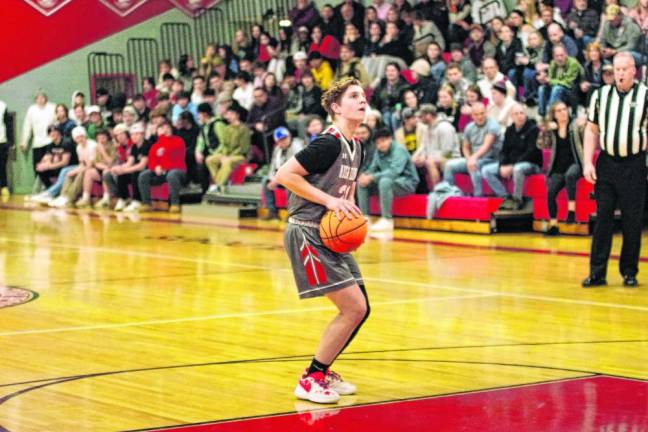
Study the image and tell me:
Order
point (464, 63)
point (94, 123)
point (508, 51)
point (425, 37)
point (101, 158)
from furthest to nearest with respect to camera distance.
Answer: point (94, 123)
point (101, 158)
point (425, 37)
point (464, 63)
point (508, 51)

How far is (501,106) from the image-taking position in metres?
16.5

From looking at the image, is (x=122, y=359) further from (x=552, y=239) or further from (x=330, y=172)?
(x=552, y=239)

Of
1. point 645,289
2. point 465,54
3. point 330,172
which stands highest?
point 465,54

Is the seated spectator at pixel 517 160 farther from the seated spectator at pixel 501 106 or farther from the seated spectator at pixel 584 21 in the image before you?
the seated spectator at pixel 584 21

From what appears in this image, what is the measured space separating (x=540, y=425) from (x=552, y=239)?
941cm

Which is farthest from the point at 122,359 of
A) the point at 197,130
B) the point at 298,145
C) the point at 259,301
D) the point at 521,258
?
the point at 197,130

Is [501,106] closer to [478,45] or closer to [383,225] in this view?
[478,45]

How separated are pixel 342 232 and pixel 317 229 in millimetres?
253

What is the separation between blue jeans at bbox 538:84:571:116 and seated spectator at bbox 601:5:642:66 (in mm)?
746

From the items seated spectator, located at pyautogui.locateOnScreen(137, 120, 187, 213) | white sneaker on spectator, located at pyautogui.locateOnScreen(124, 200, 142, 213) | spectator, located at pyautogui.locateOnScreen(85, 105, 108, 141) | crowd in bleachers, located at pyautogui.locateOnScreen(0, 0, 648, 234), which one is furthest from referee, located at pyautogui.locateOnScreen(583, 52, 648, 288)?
spectator, located at pyautogui.locateOnScreen(85, 105, 108, 141)

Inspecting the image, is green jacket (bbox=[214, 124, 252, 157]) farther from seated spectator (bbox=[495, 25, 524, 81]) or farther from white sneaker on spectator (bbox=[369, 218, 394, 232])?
seated spectator (bbox=[495, 25, 524, 81])

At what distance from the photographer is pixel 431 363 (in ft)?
23.2

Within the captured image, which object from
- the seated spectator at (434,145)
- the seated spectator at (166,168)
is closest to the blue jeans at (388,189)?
the seated spectator at (434,145)

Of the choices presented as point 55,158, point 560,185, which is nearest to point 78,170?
point 55,158
